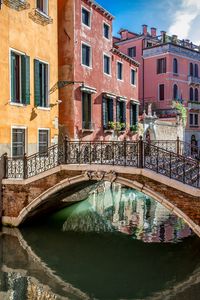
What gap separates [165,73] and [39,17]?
61.4 feet

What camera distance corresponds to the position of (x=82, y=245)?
1036 centimetres

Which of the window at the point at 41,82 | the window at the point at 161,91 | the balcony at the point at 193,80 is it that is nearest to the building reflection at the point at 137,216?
the window at the point at 41,82

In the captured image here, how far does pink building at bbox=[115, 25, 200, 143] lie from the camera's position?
30547 mm

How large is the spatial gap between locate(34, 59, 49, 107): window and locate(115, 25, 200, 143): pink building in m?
16.3

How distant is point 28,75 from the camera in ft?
42.9

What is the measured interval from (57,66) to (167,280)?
34.5ft

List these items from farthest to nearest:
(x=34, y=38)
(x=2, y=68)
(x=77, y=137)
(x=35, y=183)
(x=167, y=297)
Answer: (x=77, y=137) < (x=34, y=38) < (x=2, y=68) < (x=35, y=183) < (x=167, y=297)

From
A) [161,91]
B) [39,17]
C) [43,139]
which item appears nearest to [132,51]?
[161,91]

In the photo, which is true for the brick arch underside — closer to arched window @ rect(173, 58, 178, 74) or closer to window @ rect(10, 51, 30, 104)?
window @ rect(10, 51, 30, 104)

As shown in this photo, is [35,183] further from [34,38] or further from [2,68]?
[34,38]

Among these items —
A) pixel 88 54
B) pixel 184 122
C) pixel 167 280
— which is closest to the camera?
pixel 167 280

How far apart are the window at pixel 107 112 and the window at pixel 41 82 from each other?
199 inches

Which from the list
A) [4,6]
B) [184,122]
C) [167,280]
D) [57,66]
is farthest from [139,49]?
[167,280]

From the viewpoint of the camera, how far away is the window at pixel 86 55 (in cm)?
1721
